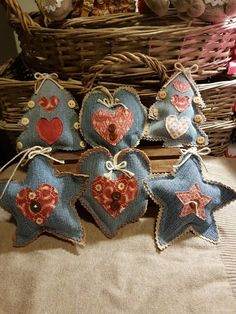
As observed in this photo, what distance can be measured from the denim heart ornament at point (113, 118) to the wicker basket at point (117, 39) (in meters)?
0.09

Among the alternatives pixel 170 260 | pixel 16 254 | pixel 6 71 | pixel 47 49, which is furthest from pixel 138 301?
pixel 6 71

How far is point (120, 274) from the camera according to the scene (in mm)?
665

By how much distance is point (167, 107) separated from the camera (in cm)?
83

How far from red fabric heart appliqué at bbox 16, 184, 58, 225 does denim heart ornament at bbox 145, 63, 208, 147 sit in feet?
0.79

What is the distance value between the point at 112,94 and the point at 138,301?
41 centimetres

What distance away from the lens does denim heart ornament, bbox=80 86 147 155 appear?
79 centimetres

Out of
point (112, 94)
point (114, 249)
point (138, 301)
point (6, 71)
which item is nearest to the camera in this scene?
point (138, 301)

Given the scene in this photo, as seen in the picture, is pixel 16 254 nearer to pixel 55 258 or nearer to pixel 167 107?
pixel 55 258

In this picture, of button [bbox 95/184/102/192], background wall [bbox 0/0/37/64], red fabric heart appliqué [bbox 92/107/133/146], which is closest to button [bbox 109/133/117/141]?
red fabric heart appliqué [bbox 92/107/133/146]

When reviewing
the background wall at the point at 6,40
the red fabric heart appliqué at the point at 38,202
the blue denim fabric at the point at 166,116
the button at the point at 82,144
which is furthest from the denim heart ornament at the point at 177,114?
the background wall at the point at 6,40

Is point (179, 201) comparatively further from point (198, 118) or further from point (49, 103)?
point (49, 103)

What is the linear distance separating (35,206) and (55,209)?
4cm

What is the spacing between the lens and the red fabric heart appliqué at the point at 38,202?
2.35 feet

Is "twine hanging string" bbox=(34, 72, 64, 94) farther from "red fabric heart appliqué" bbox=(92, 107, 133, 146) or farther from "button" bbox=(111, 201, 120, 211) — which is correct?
"button" bbox=(111, 201, 120, 211)
